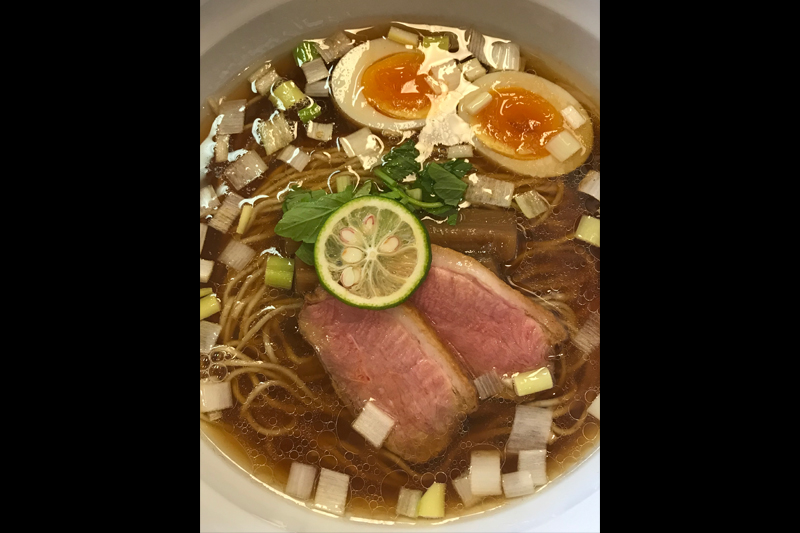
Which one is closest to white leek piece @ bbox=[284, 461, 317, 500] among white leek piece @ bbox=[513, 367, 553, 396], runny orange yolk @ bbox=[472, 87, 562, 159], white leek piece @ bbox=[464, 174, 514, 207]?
white leek piece @ bbox=[513, 367, 553, 396]

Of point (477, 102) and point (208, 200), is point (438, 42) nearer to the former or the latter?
point (477, 102)

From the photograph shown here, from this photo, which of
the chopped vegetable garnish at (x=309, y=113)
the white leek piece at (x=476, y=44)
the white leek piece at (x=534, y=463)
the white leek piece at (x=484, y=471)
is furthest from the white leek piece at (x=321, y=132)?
the white leek piece at (x=534, y=463)

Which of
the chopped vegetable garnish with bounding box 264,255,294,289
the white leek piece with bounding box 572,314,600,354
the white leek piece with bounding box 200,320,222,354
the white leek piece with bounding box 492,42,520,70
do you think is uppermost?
the white leek piece with bounding box 492,42,520,70

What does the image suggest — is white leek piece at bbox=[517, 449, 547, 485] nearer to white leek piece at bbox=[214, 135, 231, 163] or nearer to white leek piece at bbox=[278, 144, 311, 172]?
white leek piece at bbox=[278, 144, 311, 172]

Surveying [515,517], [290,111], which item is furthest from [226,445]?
[290,111]

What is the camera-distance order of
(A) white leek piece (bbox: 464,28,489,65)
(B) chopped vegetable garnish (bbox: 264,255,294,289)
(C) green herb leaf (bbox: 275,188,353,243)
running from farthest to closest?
1. (A) white leek piece (bbox: 464,28,489,65)
2. (B) chopped vegetable garnish (bbox: 264,255,294,289)
3. (C) green herb leaf (bbox: 275,188,353,243)
